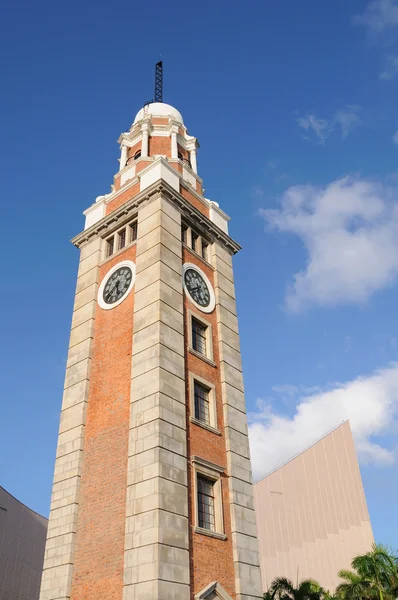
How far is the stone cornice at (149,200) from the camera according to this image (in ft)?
85.8

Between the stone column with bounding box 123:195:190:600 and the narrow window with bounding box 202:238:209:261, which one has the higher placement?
the narrow window with bounding box 202:238:209:261

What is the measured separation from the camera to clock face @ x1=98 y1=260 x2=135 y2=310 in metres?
24.8

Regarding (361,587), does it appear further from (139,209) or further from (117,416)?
(139,209)

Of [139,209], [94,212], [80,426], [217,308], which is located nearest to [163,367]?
[80,426]

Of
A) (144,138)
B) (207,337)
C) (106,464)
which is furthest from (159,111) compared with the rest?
(106,464)

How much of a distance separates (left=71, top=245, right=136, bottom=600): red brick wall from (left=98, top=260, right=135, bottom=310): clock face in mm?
404

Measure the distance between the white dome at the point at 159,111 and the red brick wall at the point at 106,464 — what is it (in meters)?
14.0

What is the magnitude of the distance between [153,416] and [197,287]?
25.7ft

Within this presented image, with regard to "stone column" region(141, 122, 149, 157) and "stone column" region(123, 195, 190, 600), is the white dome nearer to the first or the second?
"stone column" region(141, 122, 149, 157)

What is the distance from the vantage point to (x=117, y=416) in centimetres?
2131

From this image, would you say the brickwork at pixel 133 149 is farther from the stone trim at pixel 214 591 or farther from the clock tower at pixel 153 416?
the stone trim at pixel 214 591

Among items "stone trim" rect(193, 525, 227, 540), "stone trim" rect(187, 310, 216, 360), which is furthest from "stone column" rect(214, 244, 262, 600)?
"stone trim" rect(193, 525, 227, 540)

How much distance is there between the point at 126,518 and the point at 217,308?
1084 centimetres

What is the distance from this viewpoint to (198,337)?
24.7 metres
